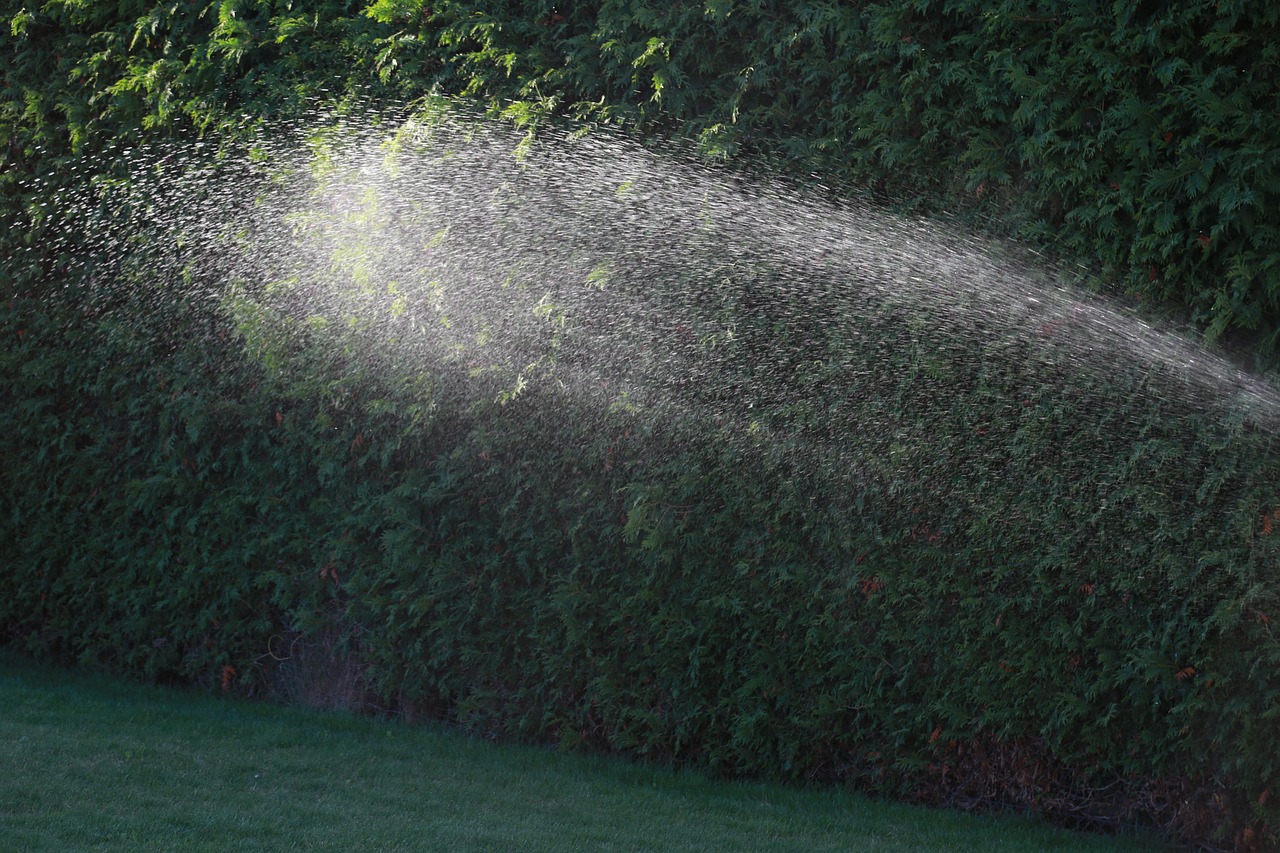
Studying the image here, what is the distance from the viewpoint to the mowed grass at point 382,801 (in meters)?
4.28

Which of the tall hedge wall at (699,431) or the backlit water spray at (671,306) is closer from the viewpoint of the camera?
the tall hedge wall at (699,431)

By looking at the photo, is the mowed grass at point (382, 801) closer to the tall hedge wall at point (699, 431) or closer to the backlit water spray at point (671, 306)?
the tall hedge wall at point (699, 431)

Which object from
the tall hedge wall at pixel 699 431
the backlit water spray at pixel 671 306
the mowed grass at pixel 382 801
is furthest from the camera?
the backlit water spray at pixel 671 306

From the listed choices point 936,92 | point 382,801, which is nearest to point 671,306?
point 936,92

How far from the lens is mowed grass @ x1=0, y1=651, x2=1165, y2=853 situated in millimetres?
4277

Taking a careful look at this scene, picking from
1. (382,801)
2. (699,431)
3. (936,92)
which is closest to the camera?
(382,801)

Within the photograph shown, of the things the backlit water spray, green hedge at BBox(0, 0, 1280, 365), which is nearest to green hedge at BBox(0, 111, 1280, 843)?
the backlit water spray

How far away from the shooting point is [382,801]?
473cm

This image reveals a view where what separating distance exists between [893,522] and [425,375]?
2264 millimetres

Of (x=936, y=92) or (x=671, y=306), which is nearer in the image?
(x=936, y=92)

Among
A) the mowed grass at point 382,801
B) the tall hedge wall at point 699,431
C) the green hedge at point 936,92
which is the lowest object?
the mowed grass at point 382,801

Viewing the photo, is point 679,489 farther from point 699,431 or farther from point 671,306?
point 671,306

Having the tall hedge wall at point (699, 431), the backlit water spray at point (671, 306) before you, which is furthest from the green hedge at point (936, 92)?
the backlit water spray at point (671, 306)

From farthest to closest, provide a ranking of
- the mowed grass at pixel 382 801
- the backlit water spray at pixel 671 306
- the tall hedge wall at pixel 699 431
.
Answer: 1. the backlit water spray at pixel 671 306
2. the tall hedge wall at pixel 699 431
3. the mowed grass at pixel 382 801
